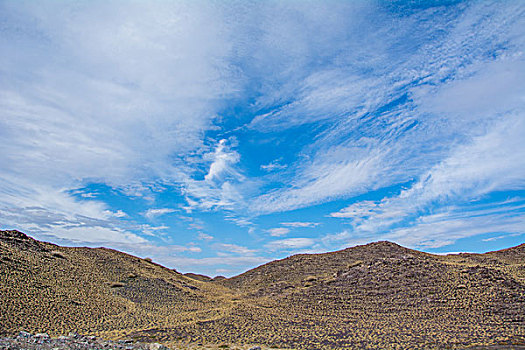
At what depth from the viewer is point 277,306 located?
34.5 m

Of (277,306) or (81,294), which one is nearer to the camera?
(81,294)

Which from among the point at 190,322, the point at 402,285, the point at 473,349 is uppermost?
the point at 402,285

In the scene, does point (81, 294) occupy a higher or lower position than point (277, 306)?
higher

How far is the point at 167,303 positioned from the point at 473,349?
93.3ft

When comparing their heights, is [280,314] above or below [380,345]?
above

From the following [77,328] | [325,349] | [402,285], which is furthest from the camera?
[402,285]

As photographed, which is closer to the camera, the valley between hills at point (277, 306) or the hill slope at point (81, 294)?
the valley between hills at point (277, 306)

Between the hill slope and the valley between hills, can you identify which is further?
the hill slope

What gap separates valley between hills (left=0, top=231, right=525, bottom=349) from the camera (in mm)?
21078

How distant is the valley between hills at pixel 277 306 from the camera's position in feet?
69.2

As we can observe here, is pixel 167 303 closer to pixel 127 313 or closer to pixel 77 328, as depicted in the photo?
pixel 127 313

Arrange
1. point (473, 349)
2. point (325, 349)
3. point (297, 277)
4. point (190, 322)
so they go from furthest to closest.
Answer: point (297, 277), point (190, 322), point (325, 349), point (473, 349)

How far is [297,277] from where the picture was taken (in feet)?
171

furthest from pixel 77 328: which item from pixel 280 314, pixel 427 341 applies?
pixel 427 341
